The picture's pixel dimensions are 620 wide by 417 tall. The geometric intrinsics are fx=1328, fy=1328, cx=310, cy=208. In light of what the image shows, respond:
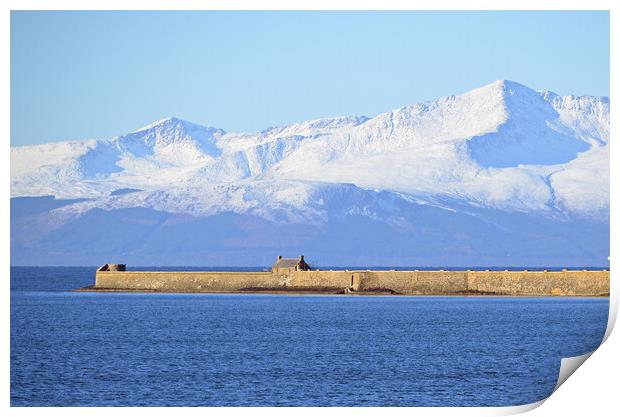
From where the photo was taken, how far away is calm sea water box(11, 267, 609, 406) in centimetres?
4200

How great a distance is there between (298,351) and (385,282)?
34774 mm

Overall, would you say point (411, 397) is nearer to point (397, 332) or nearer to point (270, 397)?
point (270, 397)

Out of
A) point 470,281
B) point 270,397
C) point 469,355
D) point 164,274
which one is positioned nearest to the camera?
point 270,397

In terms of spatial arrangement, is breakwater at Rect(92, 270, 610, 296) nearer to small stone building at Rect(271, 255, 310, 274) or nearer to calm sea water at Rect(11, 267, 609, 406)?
small stone building at Rect(271, 255, 310, 274)

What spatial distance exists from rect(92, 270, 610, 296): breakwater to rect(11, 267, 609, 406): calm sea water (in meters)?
1.16

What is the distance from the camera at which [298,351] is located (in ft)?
181

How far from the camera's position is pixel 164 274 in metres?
101

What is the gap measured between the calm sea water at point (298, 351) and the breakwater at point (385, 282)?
1162 millimetres

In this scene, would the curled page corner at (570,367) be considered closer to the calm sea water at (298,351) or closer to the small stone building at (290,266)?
the calm sea water at (298,351)

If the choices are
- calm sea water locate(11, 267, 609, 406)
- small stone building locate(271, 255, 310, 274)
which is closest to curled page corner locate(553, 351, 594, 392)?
calm sea water locate(11, 267, 609, 406)

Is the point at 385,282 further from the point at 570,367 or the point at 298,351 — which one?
the point at 570,367
